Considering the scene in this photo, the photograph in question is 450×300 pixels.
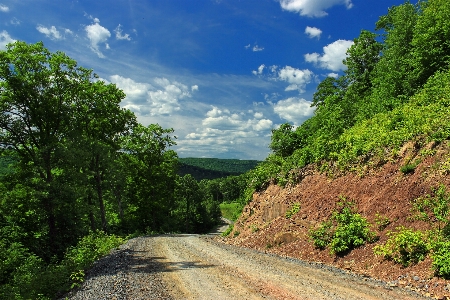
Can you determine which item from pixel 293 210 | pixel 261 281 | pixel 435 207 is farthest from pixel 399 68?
pixel 261 281

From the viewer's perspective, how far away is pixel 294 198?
17.8 metres

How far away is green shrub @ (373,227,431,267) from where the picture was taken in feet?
29.8

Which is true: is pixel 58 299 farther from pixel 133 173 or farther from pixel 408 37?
pixel 408 37

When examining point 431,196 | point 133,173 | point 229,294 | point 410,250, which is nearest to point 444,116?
point 431,196

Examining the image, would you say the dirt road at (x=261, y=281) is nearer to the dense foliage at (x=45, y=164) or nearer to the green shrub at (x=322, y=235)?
the green shrub at (x=322, y=235)

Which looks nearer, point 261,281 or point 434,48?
point 261,281

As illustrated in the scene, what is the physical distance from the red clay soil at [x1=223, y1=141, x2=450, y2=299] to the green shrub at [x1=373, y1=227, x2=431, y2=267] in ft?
0.77

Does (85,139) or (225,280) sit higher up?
(85,139)

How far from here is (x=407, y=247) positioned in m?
9.41

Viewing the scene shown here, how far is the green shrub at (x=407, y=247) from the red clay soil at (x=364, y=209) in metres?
0.23

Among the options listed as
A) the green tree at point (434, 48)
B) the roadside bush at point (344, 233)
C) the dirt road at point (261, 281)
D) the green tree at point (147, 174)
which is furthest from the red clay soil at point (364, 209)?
the green tree at point (147, 174)

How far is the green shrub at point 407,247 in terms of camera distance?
908cm

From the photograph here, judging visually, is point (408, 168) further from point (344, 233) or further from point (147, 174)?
point (147, 174)

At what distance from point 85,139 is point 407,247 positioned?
2168 cm
